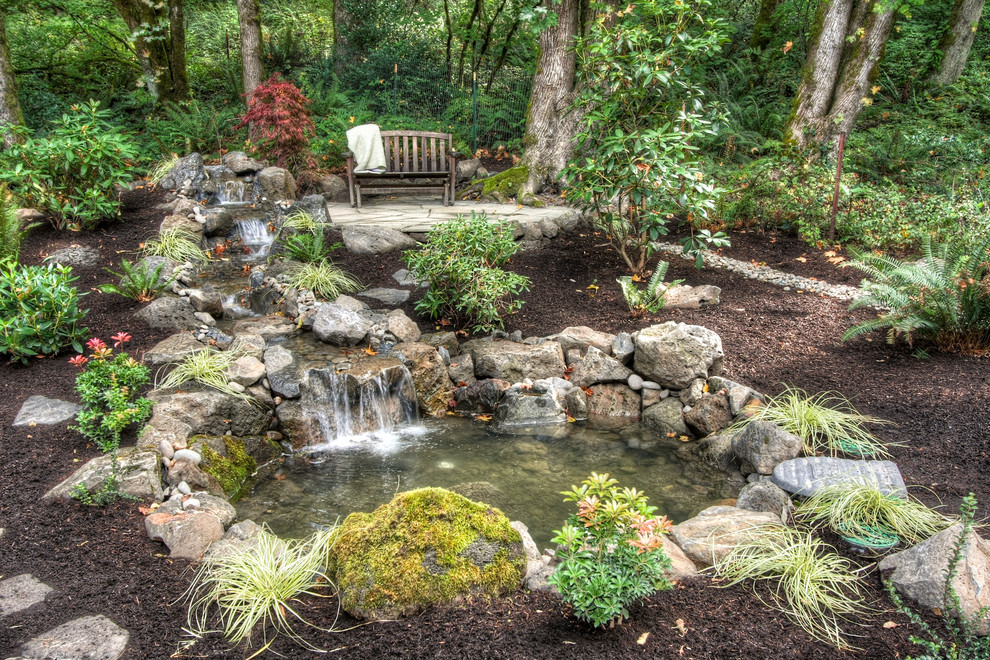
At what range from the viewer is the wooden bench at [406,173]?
8.67 metres

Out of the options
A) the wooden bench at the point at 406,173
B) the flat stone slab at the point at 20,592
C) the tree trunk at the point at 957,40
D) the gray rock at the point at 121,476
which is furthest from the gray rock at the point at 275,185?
the tree trunk at the point at 957,40

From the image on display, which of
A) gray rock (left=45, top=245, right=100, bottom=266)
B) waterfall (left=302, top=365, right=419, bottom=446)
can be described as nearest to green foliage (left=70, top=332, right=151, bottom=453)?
waterfall (left=302, top=365, right=419, bottom=446)

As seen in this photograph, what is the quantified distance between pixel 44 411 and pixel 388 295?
3.05 metres

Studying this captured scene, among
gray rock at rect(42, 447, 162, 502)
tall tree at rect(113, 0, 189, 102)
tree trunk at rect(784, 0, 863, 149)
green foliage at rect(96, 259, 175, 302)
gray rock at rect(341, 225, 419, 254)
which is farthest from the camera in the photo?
tall tree at rect(113, 0, 189, 102)

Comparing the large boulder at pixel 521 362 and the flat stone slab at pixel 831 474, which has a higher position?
the flat stone slab at pixel 831 474

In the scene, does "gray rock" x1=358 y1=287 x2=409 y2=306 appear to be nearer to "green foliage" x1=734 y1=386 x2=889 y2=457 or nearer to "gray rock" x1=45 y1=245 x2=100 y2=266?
"gray rock" x1=45 y1=245 x2=100 y2=266

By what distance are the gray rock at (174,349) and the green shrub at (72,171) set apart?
264 centimetres

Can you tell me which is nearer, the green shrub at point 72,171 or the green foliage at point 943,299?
the green foliage at point 943,299

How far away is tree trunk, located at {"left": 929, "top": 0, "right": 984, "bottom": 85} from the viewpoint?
1099cm

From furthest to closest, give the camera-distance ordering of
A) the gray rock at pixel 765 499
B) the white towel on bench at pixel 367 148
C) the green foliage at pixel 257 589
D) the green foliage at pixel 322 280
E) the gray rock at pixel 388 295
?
the white towel on bench at pixel 367 148 → the gray rock at pixel 388 295 → the green foliage at pixel 322 280 → the gray rock at pixel 765 499 → the green foliage at pixel 257 589

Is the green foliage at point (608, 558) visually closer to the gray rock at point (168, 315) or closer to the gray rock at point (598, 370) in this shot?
the gray rock at point (598, 370)

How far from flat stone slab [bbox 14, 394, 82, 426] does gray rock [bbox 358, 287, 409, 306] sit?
276 cm

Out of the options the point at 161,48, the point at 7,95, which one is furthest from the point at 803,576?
the point at 161,48

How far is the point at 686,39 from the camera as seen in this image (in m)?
5.75
